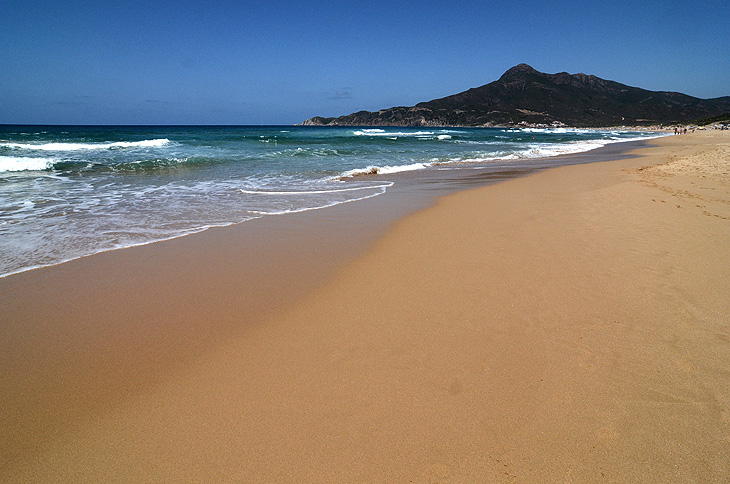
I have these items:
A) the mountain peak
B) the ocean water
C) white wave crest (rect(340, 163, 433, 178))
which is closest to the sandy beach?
the ocean water

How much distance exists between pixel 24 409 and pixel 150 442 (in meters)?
0.93

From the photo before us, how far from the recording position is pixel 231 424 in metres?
2.01

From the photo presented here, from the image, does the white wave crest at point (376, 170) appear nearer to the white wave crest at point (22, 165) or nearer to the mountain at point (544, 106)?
the white wave crest at point (22, 165)

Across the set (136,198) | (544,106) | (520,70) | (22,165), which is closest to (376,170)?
(136,198)

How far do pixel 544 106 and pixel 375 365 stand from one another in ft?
493

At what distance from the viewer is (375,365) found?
8.13 feet

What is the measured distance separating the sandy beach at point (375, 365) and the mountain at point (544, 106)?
381 feet

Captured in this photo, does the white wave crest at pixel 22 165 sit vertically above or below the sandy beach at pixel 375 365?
above

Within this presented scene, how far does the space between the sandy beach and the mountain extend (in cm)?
11626

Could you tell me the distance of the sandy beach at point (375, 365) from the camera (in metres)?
1.80

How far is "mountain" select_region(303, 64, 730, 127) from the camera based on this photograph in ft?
378

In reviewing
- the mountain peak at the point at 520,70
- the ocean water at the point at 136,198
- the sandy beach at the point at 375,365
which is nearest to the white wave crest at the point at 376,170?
the ocean water at the point at 136,198

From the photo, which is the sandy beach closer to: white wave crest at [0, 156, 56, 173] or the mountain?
white wave crest at [0, 156, 56, 173]

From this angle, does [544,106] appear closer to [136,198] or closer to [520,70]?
[520,70]
